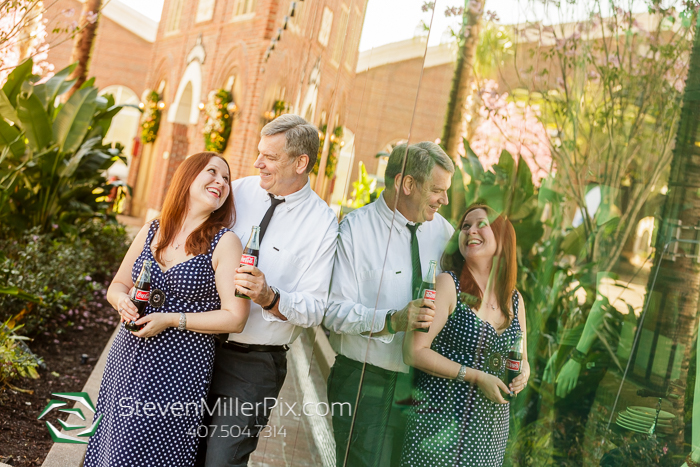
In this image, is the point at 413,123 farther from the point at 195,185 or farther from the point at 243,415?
the point at 243,415

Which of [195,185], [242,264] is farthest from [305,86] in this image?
[242,264]

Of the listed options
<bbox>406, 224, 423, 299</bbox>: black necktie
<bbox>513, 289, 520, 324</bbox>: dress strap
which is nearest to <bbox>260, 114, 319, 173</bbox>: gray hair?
<bbox>406, 224, 423, 299</bbox>: black necktie

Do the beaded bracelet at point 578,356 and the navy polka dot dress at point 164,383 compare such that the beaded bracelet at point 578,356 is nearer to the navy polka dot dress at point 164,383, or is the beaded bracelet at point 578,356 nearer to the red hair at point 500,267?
the red hair at point 500,267

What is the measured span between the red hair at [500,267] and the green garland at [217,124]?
13.0 meters

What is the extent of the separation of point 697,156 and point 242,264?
58.7 inches

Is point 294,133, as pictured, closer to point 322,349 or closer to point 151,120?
point 322,349

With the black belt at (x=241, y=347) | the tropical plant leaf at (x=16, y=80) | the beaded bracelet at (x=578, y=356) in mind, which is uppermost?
the tropical plant leaf at (x=16, y=80)

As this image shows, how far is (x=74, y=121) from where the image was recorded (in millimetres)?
6852

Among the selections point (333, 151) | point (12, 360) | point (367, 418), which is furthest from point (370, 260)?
point (12, 360)

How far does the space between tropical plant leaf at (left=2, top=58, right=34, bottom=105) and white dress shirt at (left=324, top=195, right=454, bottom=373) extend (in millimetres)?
4875

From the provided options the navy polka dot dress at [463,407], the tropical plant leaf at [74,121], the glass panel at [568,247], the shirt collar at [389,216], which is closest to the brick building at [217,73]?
the tropical plant leaf at [74,121]

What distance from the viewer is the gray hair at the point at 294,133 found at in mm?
2553

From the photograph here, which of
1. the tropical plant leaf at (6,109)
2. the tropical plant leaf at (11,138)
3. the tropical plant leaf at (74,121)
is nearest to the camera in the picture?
the tropical plant leaf at (6,109)

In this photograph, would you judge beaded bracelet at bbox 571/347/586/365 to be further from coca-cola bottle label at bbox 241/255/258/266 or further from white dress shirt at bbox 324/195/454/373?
coca-cola bottle label at bbox 241/255/258/266
